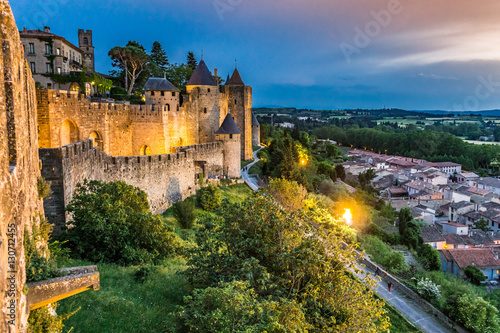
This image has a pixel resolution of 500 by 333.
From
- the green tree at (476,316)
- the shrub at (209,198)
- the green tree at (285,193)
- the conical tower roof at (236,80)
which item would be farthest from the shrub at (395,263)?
the conical tower roof at (236,80)

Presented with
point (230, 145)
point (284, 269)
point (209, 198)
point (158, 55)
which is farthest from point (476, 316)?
point (158, 55)

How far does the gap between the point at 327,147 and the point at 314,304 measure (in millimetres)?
73366

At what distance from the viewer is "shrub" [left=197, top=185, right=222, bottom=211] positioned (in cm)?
2472

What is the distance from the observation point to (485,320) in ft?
65.6

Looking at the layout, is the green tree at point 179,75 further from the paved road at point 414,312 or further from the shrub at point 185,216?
the paved road at point 414,312

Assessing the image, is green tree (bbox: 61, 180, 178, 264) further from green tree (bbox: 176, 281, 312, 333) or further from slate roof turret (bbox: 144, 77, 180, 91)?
slate roof turret (bbox: 144, 77, 180, 91)

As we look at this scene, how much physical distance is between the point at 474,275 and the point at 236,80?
96.7 ft

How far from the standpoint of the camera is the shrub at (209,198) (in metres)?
24.7

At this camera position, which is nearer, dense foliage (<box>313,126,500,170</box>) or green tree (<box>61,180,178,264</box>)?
green tree (<box>61,180,178,264</box>)

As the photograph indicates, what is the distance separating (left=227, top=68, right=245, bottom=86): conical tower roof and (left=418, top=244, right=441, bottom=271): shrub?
24.2 metres

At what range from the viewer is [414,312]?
1952 cm

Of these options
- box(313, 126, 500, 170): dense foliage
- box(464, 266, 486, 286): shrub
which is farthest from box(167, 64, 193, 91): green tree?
box(313, 126, 500, 170): dense foliage

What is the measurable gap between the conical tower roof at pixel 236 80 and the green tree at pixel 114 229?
94.6 ft

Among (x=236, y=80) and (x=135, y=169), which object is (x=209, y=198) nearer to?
(x=135, y=169)
